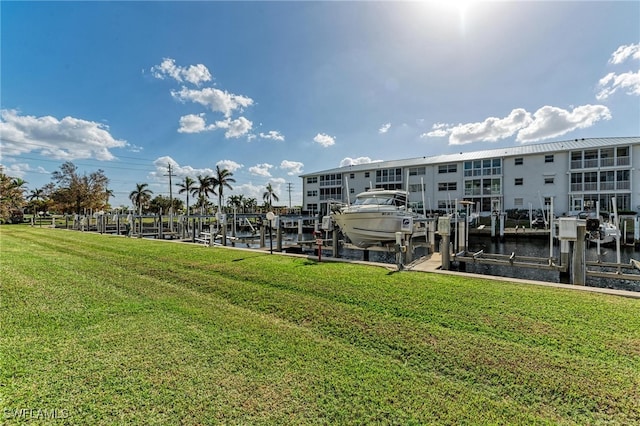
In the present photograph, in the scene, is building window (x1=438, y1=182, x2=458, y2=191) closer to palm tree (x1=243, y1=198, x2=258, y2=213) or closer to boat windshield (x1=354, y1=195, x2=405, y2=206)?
boat windshield (x1=354, y1=195, x2=405, y2=206)

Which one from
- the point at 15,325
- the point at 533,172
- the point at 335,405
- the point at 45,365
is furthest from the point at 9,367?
the point at 533,172

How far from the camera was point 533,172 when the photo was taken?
1278 inches

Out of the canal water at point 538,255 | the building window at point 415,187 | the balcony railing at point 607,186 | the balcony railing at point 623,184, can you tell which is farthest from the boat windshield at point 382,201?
the balcony railing at point 623,184

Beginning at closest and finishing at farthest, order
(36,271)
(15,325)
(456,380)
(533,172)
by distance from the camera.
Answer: (456,380) → (15,325) → (36,271) → (533,172)

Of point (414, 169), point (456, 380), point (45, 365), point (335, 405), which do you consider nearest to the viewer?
point (335, 405)

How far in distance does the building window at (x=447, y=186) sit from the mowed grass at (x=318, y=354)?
33.4m

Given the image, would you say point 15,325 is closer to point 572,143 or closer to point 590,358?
point 590,358

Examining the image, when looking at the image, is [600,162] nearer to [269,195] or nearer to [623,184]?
[623,184]

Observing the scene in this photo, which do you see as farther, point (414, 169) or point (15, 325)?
point (414, 169)

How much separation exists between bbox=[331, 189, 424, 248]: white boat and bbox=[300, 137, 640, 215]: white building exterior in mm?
9157

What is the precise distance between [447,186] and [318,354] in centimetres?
3770

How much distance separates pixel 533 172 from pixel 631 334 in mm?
34945

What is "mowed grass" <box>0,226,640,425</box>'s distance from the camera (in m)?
2.54

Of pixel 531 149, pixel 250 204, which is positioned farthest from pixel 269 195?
pixel 531 149
